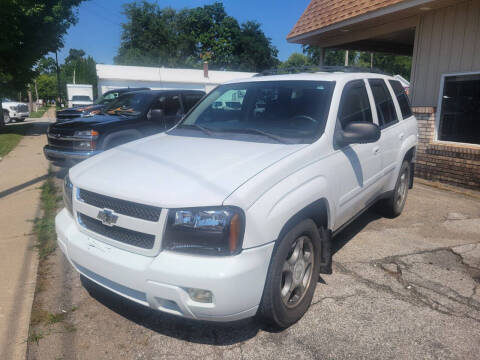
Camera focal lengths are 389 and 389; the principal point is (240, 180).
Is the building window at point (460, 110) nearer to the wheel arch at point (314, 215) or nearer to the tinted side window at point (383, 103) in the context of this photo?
the tinted side window at point (383, 103)

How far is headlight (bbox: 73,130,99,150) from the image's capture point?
6.68 meters

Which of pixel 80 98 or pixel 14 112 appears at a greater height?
pixel 80 98

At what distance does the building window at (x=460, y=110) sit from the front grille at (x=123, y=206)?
696cm

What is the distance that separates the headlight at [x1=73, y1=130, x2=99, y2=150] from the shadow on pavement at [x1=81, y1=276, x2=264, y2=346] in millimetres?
4110

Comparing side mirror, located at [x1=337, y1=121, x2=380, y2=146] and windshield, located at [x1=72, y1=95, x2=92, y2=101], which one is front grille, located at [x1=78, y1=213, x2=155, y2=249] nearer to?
side mirror, located at [x1=337, y1=121, x2=380, y2=146]

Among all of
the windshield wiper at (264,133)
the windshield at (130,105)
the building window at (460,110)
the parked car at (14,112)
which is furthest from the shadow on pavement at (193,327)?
the parked car at (14,112)

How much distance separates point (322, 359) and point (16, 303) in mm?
2539

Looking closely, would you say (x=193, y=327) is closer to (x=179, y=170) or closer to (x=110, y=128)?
(x=179, y=170)

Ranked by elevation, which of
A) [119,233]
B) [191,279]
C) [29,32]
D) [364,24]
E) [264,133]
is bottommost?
[191,279]

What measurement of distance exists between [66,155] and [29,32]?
41.8 feet

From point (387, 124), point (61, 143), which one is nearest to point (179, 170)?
point (387, 124)

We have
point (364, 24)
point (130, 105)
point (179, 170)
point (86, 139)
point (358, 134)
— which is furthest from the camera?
point (364, 24)

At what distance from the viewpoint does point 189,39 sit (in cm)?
6688

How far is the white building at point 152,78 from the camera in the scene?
3062 centimetres
